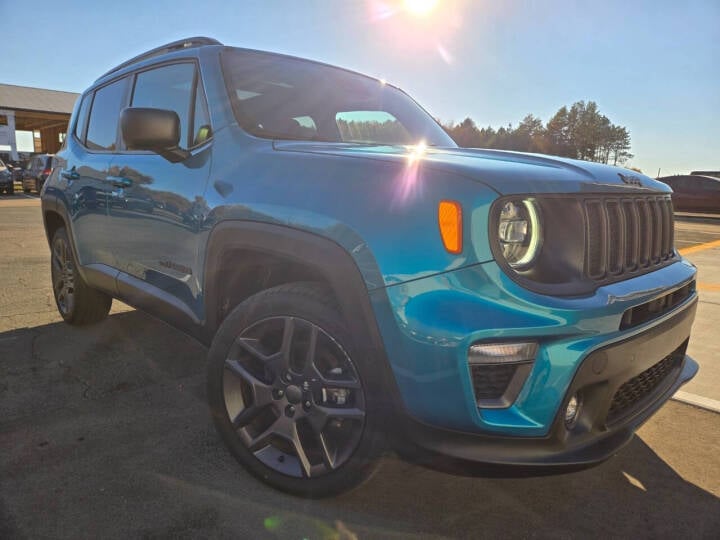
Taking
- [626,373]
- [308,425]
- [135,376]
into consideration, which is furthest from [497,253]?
[135,376]

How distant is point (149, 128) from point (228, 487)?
1589 millimetres

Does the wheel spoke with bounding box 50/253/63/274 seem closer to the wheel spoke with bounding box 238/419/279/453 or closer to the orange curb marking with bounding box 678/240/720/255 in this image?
the wheel spoke with bounding box 238/419/279/453

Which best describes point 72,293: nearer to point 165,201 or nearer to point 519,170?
point 165,201

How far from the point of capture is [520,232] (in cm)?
160

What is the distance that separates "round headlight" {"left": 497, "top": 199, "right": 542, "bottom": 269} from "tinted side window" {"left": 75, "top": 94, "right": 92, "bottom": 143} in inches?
137

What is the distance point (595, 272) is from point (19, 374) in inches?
127

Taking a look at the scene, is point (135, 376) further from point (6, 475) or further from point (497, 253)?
point (497, 253)

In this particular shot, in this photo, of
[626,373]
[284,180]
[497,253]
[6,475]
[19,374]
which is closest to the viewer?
[497,253]

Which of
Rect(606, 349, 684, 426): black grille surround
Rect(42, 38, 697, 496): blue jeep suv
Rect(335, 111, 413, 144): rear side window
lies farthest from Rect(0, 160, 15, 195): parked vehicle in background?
Rect(606, 349, 684, 426): black grille surround

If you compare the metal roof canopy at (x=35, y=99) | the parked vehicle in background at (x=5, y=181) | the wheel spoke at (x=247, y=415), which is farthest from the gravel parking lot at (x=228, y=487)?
the metal roof canopy at (x=35, y=99)

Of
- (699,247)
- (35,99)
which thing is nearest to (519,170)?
(699,247)

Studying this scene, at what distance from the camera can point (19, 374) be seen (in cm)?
308

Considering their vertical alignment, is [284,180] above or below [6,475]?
above

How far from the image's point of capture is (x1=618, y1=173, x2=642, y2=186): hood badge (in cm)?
198
